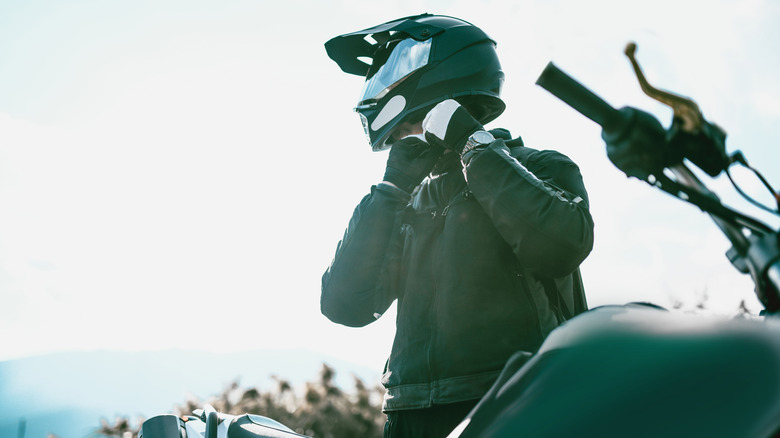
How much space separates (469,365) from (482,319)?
0.15m

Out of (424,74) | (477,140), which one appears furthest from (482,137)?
(424,74)

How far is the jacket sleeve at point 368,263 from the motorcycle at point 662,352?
141 cm

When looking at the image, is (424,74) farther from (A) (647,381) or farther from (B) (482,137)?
(A) (647,381)

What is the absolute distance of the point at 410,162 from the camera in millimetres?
2518

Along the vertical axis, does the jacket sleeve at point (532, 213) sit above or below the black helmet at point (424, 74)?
below

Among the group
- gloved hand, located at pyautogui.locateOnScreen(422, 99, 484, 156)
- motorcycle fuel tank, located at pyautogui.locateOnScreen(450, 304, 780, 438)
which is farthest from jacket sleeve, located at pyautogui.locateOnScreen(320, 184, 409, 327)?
motorcycle fuel tank, located at pyautogui.locateOnScreen(450, 304, 780, 438)

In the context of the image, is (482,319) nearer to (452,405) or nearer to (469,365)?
(469,365)

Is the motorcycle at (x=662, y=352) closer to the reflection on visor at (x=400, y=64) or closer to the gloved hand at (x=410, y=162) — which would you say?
the gloved hand at (x=410, y=162)

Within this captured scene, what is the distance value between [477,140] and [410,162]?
1.32 ft

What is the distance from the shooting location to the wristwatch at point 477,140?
217 cm

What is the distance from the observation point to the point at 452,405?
2.04 m

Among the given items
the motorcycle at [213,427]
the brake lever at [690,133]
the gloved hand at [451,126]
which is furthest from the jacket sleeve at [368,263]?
the brake lever at [690,133]

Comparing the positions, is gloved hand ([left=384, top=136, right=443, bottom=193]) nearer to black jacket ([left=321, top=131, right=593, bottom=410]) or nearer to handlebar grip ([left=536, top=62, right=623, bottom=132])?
black jacket ([left=321, top=131, right=593, bottom=410])

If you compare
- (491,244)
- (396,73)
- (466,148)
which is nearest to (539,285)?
(491,244)
